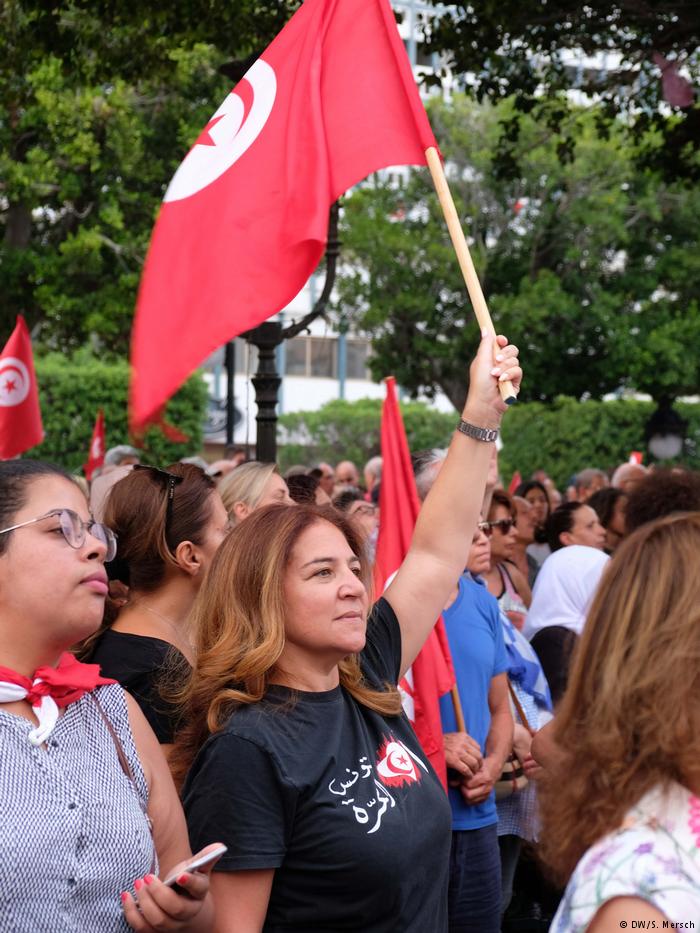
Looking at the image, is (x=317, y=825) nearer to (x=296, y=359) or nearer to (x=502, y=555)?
(x=502, y=555)

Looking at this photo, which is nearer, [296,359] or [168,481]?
[168,481]

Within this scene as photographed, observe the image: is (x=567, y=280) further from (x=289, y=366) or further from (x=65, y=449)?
(x=289, y=366)

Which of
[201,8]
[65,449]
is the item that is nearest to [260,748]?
[201,8]

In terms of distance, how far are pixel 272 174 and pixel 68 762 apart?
207 centimetres

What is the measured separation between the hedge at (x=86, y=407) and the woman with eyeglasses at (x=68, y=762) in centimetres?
2473

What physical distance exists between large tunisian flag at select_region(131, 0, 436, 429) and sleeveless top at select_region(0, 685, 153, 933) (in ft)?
3.48

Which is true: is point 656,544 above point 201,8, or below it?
below

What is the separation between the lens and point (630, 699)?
2.09 meters

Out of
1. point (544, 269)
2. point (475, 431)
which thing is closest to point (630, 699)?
point (475, 431)

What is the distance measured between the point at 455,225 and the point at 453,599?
78.6 inches

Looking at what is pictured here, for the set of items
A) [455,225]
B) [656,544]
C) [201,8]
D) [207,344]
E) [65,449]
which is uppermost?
[201,8]

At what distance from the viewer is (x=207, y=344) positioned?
11.4ft

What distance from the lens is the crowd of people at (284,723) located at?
2.08 m

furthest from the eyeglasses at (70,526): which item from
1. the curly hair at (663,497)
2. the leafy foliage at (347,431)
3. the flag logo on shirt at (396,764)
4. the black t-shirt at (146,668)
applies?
the leafy foliage at (347,431)
